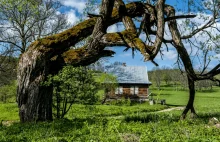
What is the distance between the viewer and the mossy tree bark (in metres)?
13.2

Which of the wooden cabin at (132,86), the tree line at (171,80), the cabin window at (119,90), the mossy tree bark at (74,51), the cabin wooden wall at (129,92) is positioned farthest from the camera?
the tree line at (171,80)

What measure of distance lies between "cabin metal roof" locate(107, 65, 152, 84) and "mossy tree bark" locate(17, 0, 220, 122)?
133ft

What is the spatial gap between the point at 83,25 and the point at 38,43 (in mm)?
2300

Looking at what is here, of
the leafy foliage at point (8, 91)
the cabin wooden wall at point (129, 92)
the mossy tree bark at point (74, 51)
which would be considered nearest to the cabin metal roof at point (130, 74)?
the cabin wooden wall at point (129, 92)

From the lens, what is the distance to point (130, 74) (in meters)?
57.9

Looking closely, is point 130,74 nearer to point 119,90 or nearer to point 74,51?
point 119,90

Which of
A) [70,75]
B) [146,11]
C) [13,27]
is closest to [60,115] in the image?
[70,75]

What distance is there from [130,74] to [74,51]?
144 ft

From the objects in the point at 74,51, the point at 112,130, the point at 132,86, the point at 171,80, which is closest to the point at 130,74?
the point at 132,86

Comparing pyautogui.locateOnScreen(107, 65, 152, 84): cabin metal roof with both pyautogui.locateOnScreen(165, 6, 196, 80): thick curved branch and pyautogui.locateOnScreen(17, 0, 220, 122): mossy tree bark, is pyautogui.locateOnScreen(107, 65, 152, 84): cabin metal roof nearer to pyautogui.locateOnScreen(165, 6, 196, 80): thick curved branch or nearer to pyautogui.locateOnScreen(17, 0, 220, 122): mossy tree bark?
pyautogui.locateOnScreen(17, 0, 220, 122): mossy tree bark

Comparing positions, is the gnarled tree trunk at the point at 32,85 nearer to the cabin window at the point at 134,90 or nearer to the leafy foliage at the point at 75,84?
the leafy foliage at the point at 75,84

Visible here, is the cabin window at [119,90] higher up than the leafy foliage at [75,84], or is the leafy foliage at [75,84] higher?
the leafy foliage at [75,84]

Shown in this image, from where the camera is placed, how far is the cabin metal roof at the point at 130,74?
5527 centimetres

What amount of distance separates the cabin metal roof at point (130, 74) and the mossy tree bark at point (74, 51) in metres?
40.5
